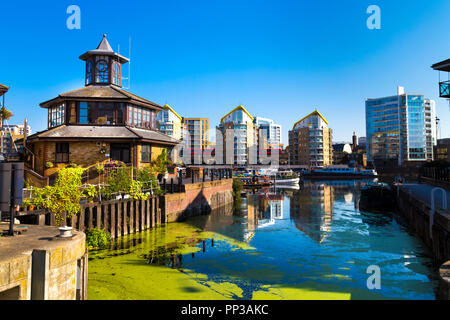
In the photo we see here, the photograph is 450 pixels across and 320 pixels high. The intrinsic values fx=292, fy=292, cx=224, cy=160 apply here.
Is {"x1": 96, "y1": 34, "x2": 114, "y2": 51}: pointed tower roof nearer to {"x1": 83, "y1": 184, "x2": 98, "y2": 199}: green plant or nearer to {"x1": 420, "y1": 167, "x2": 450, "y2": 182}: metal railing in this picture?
{"x1": 83, "y1": 184, "x2": 98, "y2": 199}: green plant

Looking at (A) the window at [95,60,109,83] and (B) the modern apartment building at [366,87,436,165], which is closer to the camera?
(A) the window at [95,60,109,83]

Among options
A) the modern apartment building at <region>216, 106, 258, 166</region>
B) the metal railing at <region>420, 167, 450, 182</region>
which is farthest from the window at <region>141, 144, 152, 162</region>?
the modern apartment building at <region>216, 106, 258, 166</region>

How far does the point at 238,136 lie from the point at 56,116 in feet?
372

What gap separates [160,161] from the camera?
100ft

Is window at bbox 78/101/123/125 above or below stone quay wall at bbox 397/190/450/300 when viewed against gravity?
above

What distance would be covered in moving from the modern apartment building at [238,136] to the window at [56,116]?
359ft

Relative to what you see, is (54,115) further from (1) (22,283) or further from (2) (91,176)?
(1) (22,283)

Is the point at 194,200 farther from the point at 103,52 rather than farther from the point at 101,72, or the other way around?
the point at 103,52

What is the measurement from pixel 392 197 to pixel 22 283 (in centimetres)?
3928

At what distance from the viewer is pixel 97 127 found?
1133 inches

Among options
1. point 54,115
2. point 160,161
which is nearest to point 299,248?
point 160,161

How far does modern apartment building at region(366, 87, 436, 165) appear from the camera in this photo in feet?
487

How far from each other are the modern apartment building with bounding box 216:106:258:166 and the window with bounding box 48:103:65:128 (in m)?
109
